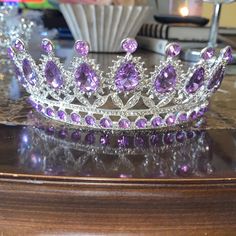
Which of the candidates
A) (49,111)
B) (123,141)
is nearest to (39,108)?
(49,111)

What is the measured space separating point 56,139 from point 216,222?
160mm

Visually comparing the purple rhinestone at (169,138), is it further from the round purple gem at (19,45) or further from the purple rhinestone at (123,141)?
the round purple gem at (19,45)

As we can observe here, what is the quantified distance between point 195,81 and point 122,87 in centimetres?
8

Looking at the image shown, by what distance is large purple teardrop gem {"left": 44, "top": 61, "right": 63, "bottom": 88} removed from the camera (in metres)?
0.47

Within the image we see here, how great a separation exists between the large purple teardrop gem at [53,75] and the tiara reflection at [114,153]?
0.04 m

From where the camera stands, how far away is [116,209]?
33cm

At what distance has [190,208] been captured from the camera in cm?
34

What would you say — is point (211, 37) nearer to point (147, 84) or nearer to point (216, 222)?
point (147, 84)

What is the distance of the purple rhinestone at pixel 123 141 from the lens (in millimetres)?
412

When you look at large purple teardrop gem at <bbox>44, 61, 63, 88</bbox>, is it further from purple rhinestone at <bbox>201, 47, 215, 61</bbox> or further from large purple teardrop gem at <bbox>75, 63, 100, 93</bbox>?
purple rhinestone at <bbox>201, 47, 215, 61</bbox>

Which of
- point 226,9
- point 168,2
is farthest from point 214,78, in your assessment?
point 226,9

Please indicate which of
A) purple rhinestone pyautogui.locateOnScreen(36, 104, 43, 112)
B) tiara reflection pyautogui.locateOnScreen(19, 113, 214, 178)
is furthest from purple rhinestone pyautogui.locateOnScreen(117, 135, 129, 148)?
purple rhinestone pyautogui.locateOnScreen(36, 104, 43, 112)

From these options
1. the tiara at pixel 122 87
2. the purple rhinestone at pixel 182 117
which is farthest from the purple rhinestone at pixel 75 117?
the purple rhinestone at pixel 182 117

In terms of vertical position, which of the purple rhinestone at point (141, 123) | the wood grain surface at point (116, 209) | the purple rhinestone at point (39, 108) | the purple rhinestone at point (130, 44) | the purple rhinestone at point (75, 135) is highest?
the purple rhinestone at point (130, 44)
